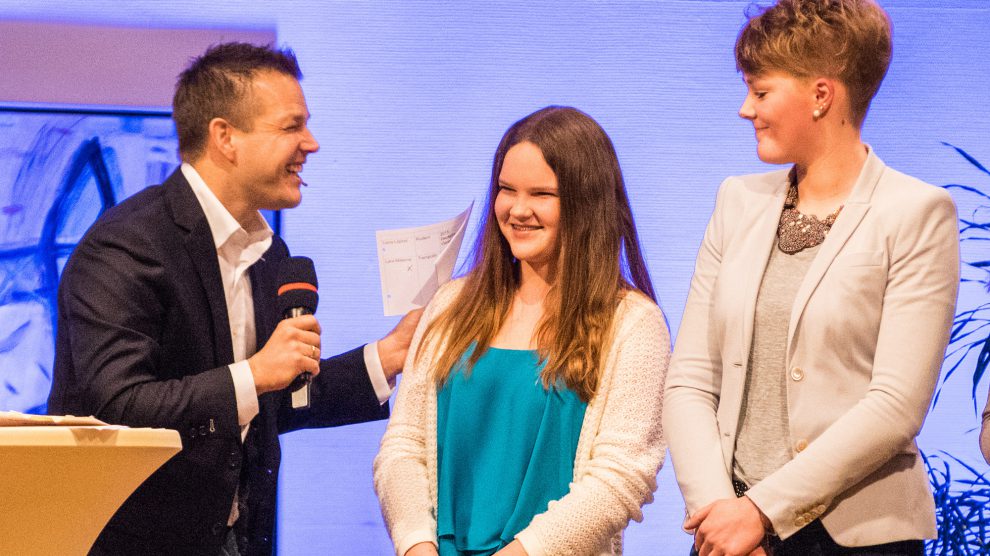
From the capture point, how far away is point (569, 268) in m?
2.65

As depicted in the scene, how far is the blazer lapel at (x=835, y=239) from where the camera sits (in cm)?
207

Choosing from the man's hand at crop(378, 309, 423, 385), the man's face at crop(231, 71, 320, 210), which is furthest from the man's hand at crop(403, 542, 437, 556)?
the man's face at crop(231, 71, 320, 210)

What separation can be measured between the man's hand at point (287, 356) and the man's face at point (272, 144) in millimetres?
541

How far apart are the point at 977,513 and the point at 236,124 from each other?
8.73 ft

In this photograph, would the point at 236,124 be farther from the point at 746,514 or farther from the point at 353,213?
the point at 746,514

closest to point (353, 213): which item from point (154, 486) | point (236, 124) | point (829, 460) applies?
point (236, 124)

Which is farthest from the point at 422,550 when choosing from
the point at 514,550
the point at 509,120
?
the point at 509,120

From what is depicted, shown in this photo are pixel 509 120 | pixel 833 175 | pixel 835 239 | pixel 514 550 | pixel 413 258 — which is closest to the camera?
pixel 835 239

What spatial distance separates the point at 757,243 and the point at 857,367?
0.30 metres

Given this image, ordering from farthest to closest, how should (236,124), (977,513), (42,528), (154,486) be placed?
(977,513)
(236,124)
(154,486)
(42,528)

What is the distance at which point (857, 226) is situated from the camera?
6.86 feet

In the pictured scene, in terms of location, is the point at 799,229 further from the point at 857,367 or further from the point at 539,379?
the point at 539,379

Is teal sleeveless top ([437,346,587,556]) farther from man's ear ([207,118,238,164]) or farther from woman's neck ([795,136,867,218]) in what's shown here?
man's ear ([207,118,238,164])

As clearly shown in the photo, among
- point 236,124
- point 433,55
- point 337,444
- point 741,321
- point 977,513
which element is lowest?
point 977,513
